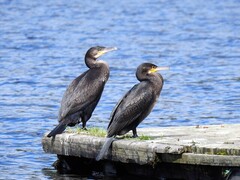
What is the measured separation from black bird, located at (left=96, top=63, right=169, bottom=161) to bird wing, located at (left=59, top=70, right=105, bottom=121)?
3.51ft

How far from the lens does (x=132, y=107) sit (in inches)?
545

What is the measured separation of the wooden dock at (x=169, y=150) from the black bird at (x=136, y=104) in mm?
213

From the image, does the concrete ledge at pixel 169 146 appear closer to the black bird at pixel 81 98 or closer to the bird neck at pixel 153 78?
the black bird at pixel 81 98

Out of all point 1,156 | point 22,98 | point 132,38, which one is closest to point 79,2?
point 132,38

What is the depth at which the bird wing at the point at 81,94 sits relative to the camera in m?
14.8

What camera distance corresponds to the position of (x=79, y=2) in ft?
182

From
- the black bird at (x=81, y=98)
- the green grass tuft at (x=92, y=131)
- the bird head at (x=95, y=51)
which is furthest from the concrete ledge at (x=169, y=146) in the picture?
the bird head at (x=95, y=51)

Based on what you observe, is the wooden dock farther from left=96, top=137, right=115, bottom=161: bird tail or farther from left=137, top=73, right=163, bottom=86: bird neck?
left=137, top=73, right=163, bottom=86: bird neck

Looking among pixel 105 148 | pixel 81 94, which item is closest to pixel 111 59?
pixel 81 94

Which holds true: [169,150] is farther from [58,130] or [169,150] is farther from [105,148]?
[58,130]

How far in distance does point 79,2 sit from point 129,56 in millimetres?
24745

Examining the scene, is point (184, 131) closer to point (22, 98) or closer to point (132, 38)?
point (22, 98)

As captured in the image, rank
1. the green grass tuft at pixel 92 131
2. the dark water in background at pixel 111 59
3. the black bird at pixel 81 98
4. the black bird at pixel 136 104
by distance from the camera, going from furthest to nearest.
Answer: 1. the dark water in background at pixel 111 59
2. the black bird at pixel 81 98
3. the green grass tuft at pixel 92 131
4. the black bird at pixel 136 104

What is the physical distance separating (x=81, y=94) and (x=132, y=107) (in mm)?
1316
